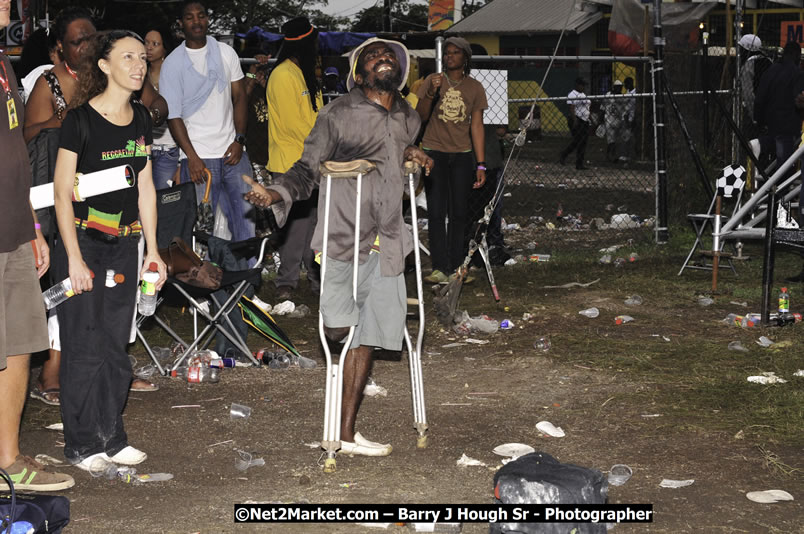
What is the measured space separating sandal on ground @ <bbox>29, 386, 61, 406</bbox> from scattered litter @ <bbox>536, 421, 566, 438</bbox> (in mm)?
3009

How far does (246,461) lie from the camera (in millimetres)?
5422

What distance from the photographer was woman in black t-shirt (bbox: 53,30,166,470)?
16.5 feet

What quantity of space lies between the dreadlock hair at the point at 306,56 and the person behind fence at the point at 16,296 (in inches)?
168

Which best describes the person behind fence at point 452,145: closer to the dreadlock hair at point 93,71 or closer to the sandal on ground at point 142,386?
the sandal on ground at point 142,386

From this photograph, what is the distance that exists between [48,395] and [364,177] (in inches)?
108

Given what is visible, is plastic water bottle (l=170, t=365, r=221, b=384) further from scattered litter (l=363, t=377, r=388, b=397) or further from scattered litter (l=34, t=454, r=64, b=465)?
scattered litter (l=34, t=454, r=64, b=465)

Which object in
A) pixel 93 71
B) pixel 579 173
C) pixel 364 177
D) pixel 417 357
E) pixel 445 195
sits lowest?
pixel 579 173

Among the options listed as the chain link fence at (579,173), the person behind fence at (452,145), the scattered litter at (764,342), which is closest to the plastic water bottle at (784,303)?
the scattered litter at (764,342)

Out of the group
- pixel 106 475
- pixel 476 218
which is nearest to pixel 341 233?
pixel 106 475

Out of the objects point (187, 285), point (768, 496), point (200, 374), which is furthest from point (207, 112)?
point (768, 496)

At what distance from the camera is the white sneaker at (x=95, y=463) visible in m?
5.28

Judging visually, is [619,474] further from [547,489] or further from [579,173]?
[579,173]

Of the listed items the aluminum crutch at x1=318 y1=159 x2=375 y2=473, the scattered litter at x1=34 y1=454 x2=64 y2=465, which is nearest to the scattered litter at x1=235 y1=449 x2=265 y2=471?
the aluminum crutch at x1=318 y1=159 x2=375 y2=473

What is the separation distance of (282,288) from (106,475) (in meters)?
4.50
